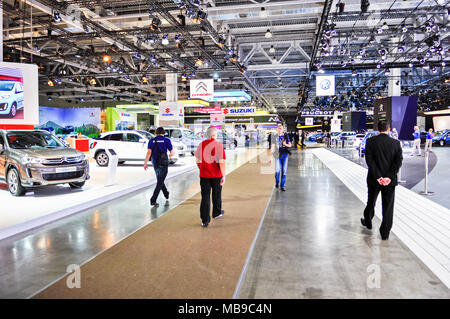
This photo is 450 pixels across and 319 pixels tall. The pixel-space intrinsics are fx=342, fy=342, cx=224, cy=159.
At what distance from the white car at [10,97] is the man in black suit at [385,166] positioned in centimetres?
1039

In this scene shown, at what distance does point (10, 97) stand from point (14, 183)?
12.6ft

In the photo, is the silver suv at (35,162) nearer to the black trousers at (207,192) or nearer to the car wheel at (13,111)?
the car wheel at (13,111)

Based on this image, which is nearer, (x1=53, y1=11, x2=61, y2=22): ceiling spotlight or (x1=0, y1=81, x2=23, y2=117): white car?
(x1=0, y1=81, x2=23, y2=117): white car

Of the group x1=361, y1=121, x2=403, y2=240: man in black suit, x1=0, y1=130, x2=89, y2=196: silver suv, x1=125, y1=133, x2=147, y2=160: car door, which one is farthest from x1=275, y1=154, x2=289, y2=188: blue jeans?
x1=125, y1=133, x2=147, y2=160: car door

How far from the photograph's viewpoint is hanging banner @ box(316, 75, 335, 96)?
19312mm

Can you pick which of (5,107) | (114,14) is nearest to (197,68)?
(114,14)

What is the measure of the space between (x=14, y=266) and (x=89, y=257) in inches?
31.8

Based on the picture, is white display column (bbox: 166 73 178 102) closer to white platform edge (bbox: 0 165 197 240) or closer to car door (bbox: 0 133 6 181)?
white platform edge (bbox: 0 165 197 240)

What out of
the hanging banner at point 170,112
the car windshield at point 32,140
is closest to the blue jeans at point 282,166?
the car windshield at point 32,140

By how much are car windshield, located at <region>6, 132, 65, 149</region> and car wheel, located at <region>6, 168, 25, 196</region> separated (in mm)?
659

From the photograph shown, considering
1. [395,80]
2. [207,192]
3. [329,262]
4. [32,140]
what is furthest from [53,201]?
[395,80]

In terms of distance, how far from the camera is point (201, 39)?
1608cm

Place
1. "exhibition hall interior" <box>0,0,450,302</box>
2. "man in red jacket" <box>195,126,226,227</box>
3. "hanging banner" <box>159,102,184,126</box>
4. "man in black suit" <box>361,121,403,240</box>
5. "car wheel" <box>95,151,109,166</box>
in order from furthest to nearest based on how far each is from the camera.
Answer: "hanging banner" <box>159,102,184,126</box>
"car wheel" <box>95,151,109,166</box>
"man in red jacket" <box>195,126,226,227</box>
"man in black suit" <box>361,121,403,240</box>
"exhibition hall interior" <box>0,0,450,302</box>

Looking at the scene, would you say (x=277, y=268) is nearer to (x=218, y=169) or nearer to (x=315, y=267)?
(x=315, y=267)
